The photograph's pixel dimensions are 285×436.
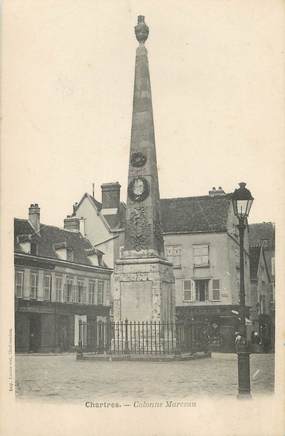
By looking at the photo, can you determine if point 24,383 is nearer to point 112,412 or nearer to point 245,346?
point 112,412

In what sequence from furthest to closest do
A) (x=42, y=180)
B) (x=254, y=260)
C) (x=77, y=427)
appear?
1. (x=254, y=260)
2. (x=42, y=180)
3. (x=77, y=427)

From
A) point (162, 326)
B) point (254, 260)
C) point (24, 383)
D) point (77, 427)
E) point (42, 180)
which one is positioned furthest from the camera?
point (254, 260)

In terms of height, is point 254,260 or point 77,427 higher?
point 254,260

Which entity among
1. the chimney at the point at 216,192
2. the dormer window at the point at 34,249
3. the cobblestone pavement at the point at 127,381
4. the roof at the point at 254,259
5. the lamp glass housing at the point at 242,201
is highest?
the chimney at the point at 216,192

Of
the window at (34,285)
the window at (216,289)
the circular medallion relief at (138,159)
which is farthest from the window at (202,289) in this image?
the circular medallion relief at (138,159)

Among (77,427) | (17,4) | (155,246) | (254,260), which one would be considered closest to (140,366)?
(155,246)

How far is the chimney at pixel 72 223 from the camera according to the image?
33.3 meters

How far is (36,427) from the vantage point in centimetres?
1010

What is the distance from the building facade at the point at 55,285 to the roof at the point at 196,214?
3954 millimetres

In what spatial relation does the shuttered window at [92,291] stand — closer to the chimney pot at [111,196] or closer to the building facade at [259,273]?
the chimney pot at [111,196]

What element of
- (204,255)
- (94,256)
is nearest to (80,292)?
(94,256)

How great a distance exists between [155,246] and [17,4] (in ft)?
28.7

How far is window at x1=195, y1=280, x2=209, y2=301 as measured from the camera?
3139cm

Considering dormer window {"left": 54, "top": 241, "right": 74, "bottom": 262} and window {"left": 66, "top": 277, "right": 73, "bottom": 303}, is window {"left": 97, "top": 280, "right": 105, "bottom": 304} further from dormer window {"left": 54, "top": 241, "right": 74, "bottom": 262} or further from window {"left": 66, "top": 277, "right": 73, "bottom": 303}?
dormer window {"left": 54, "top": 241, "right": 74, "bottom": 262}
